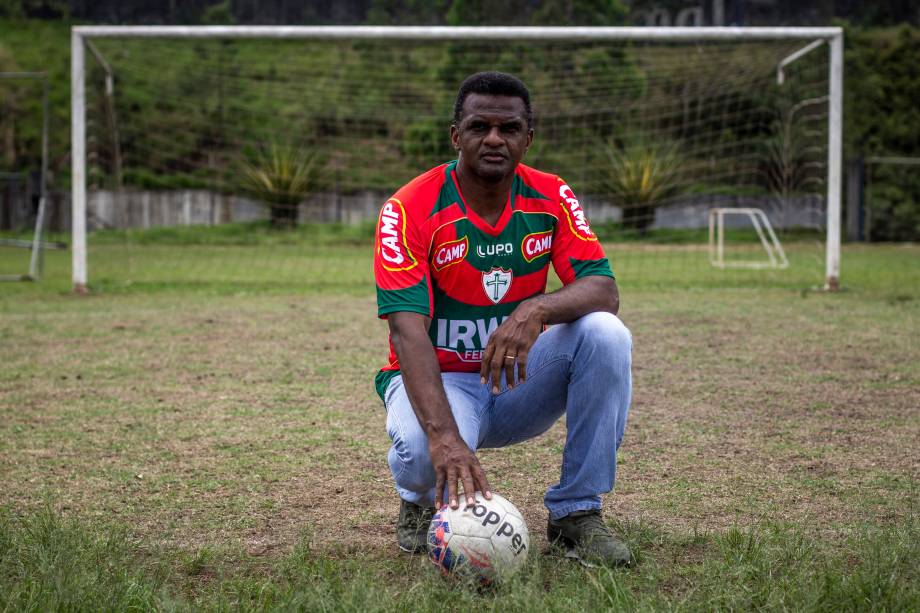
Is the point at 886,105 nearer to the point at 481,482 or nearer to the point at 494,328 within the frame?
the point at 494,328

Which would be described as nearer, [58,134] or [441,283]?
[441,283]

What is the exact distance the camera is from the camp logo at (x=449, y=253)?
3104 millimetres

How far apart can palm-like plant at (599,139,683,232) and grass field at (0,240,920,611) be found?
7107 millimetres

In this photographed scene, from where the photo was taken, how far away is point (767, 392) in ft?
18.5

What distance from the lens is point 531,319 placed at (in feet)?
9.64

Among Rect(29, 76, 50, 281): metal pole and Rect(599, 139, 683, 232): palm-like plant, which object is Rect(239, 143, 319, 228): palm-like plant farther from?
Rect(599, 139, 683, 232): palm-like plant

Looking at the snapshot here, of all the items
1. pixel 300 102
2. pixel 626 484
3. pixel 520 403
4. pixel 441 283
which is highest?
pixel 300 102

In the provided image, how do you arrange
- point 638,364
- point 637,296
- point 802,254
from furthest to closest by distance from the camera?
point 802,254 → point 637,296 → point 638,364

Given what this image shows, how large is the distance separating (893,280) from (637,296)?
386 cm

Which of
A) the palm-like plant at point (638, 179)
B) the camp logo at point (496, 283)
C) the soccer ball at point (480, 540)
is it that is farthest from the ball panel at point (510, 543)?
the palm-like plant at point (638, 179)

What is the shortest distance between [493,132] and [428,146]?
13.8 metres

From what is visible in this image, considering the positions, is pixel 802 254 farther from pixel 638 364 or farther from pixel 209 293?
pixel 638 364

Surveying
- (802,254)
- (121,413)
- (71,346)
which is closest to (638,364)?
(121,413)

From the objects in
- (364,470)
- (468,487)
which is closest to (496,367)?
(468,487)
